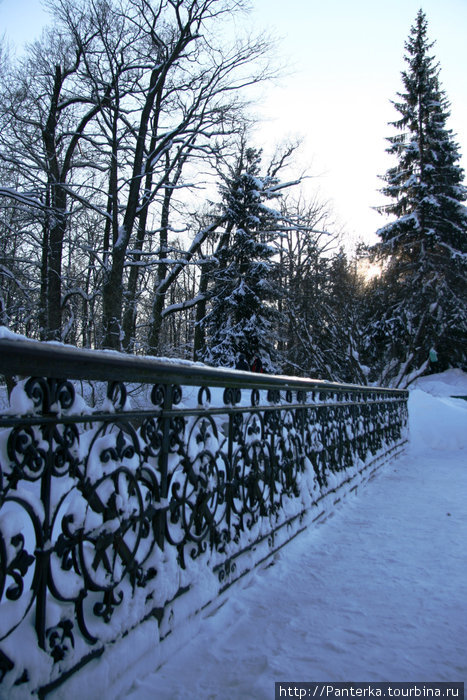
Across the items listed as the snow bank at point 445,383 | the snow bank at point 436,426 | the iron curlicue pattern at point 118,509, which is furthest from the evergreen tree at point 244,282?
the iron curlicue pattern at point 118,509

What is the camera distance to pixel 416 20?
1048 inches

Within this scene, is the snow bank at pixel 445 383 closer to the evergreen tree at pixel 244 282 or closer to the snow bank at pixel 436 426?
the evergreen tree at pixel 244 282

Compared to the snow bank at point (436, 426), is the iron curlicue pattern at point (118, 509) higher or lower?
higher

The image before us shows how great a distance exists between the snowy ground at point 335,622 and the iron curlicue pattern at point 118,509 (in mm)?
162

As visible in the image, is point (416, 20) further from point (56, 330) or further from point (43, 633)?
point (43, 633)

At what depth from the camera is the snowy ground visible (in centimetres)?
177

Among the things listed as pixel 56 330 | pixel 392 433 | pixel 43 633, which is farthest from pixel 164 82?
pixel 43 633

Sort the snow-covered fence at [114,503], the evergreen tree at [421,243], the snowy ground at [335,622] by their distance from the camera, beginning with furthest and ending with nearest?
the evergreen tree at [421,243] → the snowy ground at [335,622] → the snow-covered fence at [114,503]

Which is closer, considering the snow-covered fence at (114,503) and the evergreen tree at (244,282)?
the snow-covered fence at (114,503)

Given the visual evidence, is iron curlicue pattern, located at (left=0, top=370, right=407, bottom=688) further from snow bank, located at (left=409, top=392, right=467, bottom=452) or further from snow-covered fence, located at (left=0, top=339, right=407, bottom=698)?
snow bank, located at (left=409, top=392, right=467, bottom=452)

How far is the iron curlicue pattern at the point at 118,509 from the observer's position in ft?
4.58

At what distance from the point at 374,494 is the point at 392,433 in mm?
3810

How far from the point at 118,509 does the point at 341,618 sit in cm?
131

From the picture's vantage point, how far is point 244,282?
763 inches
